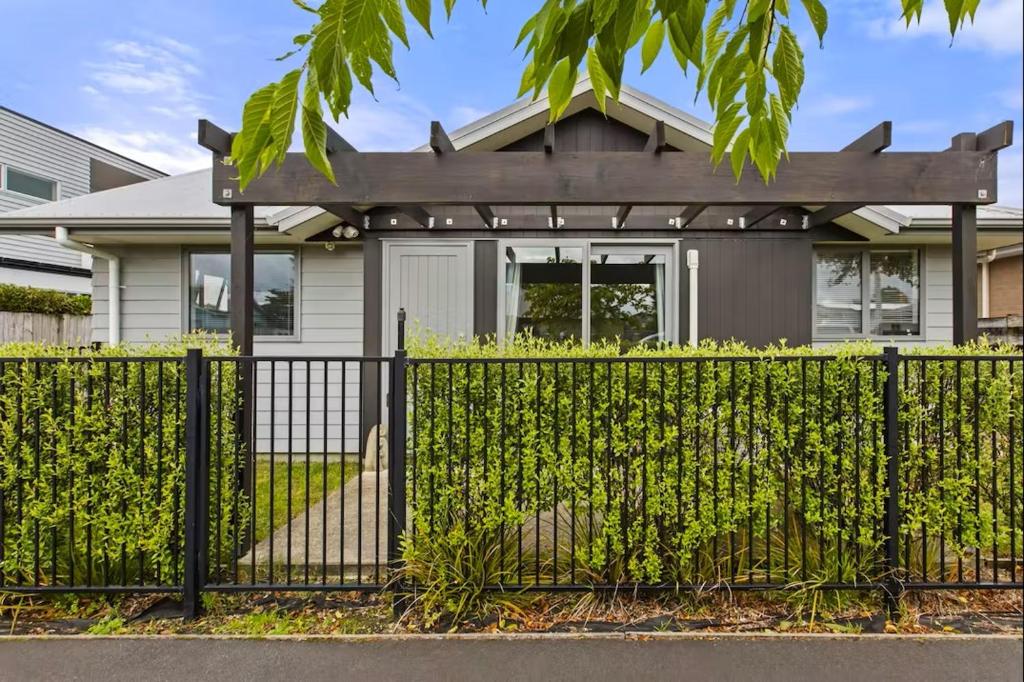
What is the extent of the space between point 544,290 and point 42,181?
14330mm

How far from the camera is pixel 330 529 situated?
3.85 m

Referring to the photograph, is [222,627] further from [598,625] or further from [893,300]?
[893,300]

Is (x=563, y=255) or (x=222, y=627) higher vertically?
(x=563, y=255)

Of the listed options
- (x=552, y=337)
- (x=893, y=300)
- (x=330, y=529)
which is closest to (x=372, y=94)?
(x=330, y=529)

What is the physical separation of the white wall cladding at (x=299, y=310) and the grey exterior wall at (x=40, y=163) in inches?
324

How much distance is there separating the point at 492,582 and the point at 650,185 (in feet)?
8.76

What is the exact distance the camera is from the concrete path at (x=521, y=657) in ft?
7.91

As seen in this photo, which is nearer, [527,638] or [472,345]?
[527,638]

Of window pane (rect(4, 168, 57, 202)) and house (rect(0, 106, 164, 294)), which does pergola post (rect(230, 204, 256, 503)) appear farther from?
window pane (rect(4, 168, 57, 202))

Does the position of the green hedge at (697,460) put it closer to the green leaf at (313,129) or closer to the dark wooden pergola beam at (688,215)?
the green leaf at (313,129)

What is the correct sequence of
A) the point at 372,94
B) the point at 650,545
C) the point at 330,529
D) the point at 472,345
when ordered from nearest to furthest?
the point at 372,94
the point at 650,545
the point at 472,345
the point at 330,529

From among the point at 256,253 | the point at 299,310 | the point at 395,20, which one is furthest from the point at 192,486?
the point at 256,253

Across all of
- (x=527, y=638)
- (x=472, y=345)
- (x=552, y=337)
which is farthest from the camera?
(x=552, y=337)

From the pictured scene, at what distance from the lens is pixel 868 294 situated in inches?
251
